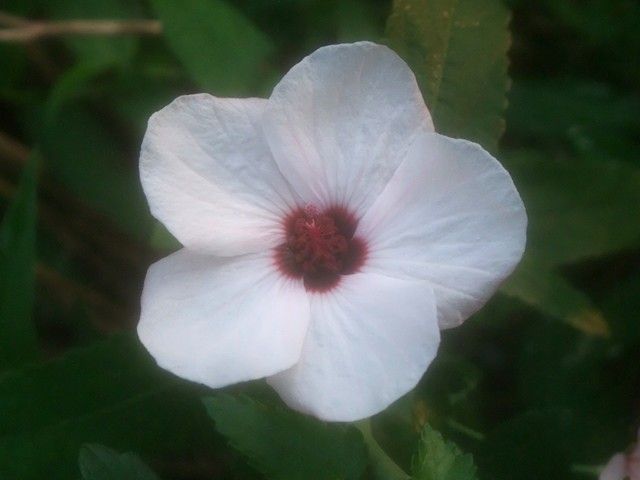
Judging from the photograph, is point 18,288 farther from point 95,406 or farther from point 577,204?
point 577,204

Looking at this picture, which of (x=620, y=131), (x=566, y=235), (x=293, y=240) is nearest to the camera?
(x=293, y=240)

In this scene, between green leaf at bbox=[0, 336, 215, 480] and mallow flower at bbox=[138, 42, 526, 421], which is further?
green leaf at bbox=[0, 336, 215, 480]

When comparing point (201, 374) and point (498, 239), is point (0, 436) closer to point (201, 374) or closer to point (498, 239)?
point (201, 374)

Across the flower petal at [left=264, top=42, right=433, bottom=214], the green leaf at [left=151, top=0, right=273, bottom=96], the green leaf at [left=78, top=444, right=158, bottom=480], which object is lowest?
the green leaf at [left=78, top=444, right=158, bottom=480]

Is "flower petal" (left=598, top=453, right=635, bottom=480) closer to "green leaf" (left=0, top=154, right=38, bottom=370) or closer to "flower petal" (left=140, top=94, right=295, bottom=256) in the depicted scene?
"flower petal" (left=140, top=94, right=295, bottom=256)

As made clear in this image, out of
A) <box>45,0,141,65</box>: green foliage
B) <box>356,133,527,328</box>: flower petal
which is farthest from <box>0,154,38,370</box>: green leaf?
<box>356,133,527,328</box>: flower petal

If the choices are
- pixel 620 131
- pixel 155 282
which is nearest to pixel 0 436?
pixel 155 282

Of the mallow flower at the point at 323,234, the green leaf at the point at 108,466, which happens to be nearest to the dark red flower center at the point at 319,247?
the mallow flower at the point at 323,234
